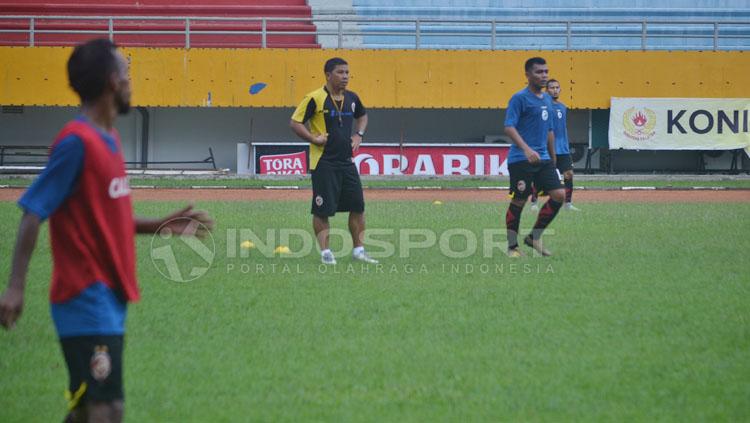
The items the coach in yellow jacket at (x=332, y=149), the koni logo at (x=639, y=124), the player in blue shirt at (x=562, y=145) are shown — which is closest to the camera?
the coach in yellow jacket at (x=332, y=149)

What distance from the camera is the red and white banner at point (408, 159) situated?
29.7 m

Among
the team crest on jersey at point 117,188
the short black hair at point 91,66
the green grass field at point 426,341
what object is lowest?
the green grass field at point 426,341

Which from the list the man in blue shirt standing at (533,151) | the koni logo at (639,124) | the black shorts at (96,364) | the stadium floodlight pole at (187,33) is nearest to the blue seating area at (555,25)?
the koni logo at (639,124)

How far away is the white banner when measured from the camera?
31.0m

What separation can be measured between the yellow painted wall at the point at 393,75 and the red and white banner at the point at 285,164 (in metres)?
1.88

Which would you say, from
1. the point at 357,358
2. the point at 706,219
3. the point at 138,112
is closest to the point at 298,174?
the point at 138,112

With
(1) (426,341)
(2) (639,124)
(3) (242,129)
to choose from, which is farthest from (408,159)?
(1) (426,341)

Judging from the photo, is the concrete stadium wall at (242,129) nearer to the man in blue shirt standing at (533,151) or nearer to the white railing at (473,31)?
the white railing at (473,31)

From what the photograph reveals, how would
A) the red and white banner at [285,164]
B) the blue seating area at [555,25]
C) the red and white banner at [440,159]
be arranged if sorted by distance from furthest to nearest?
the blue seating area at [555,25] < the red and white banner at [440,159] < the red and white banner at [285,164]

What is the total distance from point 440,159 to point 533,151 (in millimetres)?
18196

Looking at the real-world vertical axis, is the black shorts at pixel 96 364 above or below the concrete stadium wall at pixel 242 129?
below

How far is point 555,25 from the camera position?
1388 inches

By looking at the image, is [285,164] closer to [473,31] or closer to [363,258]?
[473,31]

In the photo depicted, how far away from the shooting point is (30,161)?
106ft
